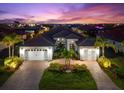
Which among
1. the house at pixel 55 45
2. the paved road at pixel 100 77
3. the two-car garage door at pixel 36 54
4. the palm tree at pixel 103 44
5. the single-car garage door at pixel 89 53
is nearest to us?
the paved road at pixel 100 77

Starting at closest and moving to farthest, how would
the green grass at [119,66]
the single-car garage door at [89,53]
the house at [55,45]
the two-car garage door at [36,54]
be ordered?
the green grass at [119,66]
the single-car garage door at [89,53]
the house at [55,45]
the two-car garage door at [36,54]

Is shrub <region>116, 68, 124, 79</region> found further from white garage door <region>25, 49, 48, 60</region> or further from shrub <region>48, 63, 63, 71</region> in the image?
white garage door <region>25, 49, 48, 60</region>

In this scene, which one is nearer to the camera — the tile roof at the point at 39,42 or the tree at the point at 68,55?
the tree at the point at 68,55

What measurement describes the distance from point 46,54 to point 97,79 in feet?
6.93

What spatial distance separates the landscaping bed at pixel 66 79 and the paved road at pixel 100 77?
16 centimetres

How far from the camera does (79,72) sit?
15.7m

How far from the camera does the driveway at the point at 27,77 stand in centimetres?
1549

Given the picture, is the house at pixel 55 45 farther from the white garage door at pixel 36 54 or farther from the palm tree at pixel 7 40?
the palm tree at pixel 7 40

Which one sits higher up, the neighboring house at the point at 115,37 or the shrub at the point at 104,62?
the neighboring house at the point at 115,37

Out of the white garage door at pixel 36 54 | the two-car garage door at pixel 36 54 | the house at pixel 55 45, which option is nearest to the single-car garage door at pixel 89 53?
the house at pixel 55 45

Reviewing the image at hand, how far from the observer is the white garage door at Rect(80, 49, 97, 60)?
1581cm

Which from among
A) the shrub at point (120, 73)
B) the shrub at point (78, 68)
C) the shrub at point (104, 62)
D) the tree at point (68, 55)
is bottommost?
the shrub at point (120, 73)

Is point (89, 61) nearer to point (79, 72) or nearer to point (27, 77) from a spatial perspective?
point (79, 72)

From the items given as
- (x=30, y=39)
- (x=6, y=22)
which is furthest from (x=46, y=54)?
(x=6, y=22)
